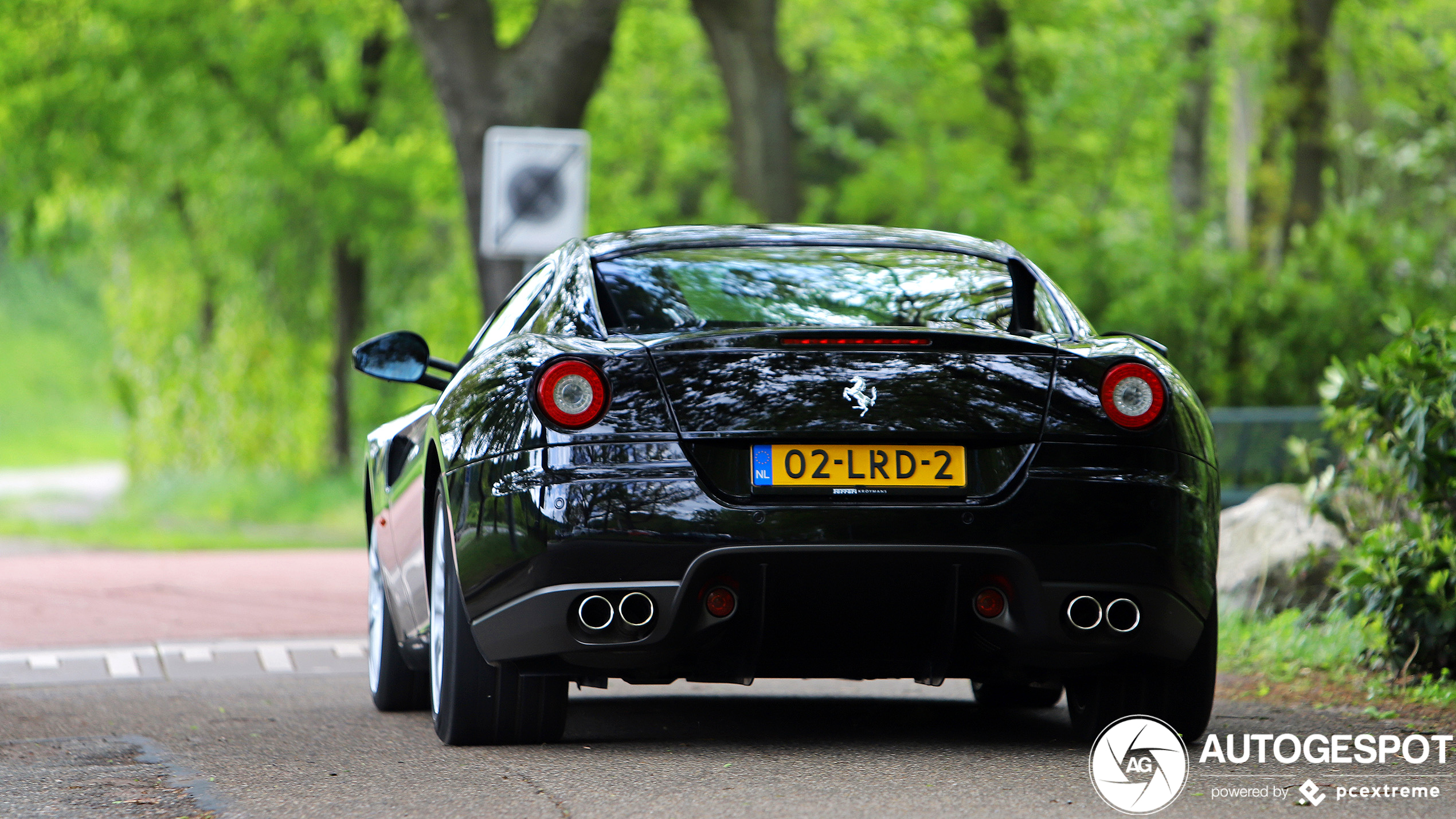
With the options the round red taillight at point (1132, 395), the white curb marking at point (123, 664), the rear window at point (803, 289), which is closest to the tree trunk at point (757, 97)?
the white curb marking at point (123, 664)

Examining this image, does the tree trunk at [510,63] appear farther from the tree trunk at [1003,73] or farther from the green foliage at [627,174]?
the tree trunk at [1003,73]

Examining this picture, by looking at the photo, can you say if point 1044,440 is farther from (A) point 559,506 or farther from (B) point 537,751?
(B) point 537,751

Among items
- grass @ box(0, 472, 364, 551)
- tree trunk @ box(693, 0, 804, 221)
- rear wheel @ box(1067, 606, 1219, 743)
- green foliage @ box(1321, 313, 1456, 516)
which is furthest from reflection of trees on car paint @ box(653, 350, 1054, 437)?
tree trunk @ box(693, 0, 804, 221)

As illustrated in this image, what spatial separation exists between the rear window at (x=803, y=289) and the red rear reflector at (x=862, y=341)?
0.31 metres

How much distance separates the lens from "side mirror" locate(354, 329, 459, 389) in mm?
6047

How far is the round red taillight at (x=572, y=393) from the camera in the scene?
4.62 m

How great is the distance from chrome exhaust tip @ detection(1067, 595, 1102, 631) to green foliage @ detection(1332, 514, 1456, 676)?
2143 mm

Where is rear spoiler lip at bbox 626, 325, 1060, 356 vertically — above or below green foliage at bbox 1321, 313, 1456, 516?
above

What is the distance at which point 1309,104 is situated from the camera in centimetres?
1906

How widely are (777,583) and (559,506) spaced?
1.79ft

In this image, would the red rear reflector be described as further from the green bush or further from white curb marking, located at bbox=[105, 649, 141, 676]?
white curb marking, located at bbox=[105, 649, 141, 676]

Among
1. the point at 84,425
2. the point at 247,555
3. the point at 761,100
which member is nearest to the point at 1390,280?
the point at 761,100

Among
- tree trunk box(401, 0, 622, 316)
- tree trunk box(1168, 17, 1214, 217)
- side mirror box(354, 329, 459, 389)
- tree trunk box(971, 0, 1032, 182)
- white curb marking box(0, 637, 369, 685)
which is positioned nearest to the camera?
side mirror box(354, 329, 459, 389)

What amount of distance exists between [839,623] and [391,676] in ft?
7.15
